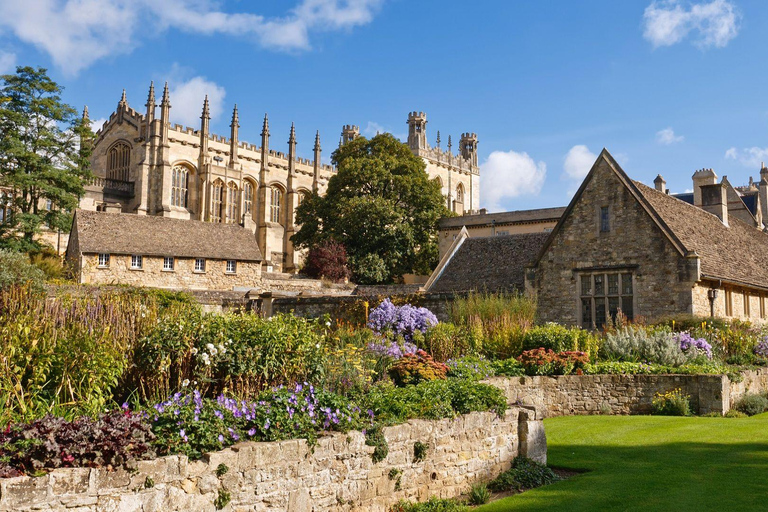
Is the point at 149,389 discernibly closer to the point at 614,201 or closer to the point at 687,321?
the point at 687,321

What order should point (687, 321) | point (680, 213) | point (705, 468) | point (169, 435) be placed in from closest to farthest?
point (169, 435) → point (705, 468) → point (687, 321) → point (680, 213)

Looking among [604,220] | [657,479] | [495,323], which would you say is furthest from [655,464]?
[604,220]

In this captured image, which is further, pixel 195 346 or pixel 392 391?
pixel 392 391

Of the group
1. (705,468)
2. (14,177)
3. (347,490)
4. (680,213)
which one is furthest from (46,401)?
(14,177)

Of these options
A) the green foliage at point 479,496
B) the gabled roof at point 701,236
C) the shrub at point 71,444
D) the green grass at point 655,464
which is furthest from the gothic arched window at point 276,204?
the shrub at point 71,444

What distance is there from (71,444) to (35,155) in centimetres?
3857

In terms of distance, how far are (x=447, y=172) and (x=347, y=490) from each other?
285 ft

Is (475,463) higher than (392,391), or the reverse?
(392,391)

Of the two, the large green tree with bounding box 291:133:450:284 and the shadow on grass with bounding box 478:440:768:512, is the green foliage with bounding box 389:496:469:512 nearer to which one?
the shadow on grass with bounding box 478:440:768:512

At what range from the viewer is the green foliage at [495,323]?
17266mm

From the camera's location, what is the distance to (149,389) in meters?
9.27

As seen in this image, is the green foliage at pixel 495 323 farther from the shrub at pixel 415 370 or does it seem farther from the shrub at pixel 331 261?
the shrub at pixel 331 261

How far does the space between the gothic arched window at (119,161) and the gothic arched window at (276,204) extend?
1401 cm

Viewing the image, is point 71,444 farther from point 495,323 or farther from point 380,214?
point 380,214
